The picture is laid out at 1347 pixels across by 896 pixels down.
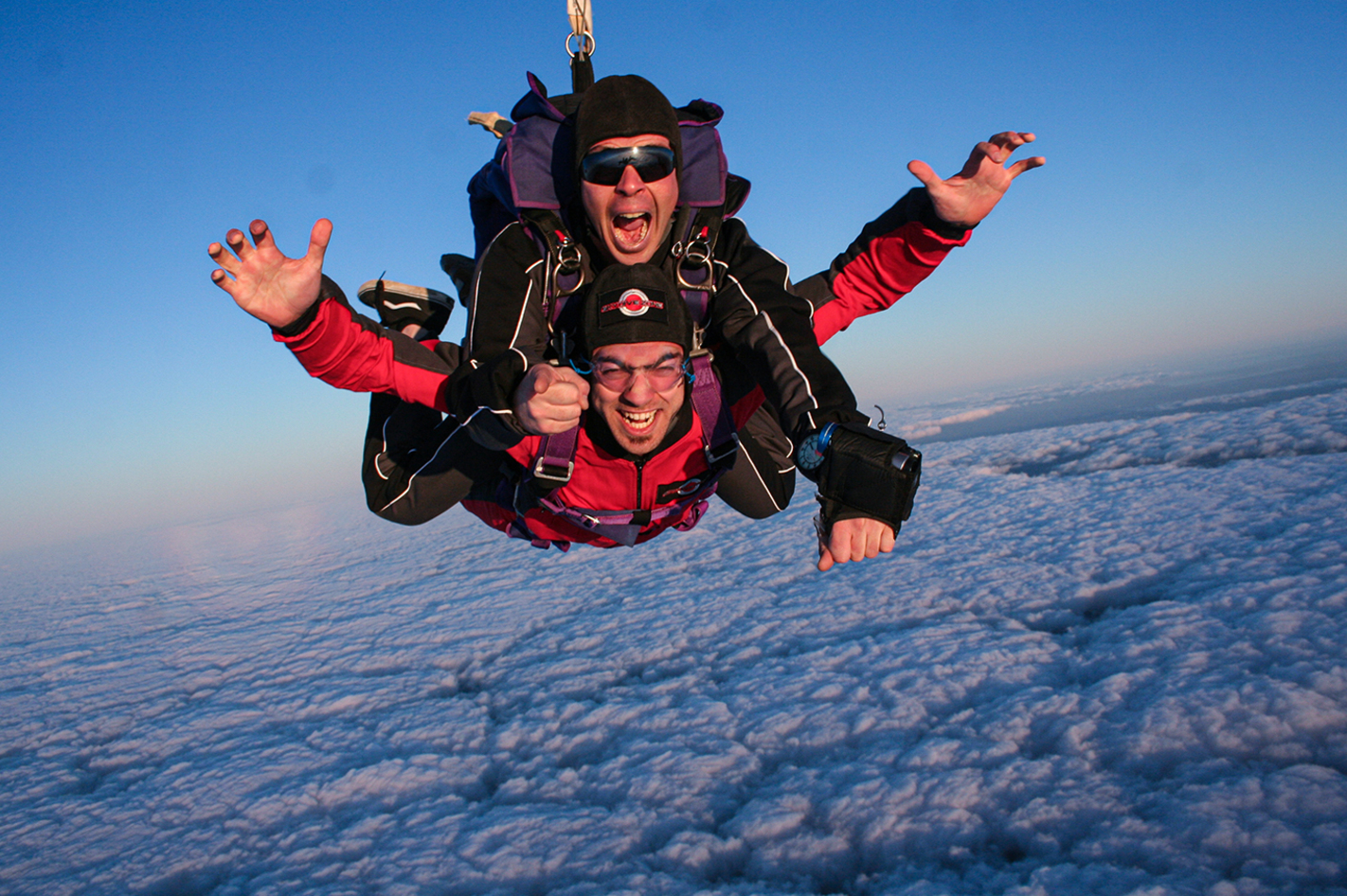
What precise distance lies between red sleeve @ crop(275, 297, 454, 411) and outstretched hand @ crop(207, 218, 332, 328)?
7 centimetres

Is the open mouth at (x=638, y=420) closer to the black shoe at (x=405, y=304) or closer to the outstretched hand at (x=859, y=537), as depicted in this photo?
the outstretched hand at (x=859, y=537)

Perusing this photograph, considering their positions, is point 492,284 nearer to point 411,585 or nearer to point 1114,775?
point 1114,775

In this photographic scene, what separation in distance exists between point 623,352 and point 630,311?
0.38 ft

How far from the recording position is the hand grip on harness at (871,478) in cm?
117

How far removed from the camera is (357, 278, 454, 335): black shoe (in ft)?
7.73

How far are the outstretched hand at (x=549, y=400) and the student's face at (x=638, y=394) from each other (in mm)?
441

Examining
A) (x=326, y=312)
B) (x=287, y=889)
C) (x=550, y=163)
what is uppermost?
(x=550, y=163)

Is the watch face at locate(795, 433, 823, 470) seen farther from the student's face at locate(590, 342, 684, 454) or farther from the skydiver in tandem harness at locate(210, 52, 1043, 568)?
the student's face at locate(590, 342, 684, 454)

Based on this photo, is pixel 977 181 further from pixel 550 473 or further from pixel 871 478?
pixel 550 473

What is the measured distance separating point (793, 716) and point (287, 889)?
2.46m

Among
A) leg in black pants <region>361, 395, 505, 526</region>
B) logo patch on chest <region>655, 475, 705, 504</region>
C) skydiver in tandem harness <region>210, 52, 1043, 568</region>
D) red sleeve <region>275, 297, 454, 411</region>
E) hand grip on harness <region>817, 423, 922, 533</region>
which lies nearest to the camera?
hand grip on harness <region>817, 423, 922, 533</region>

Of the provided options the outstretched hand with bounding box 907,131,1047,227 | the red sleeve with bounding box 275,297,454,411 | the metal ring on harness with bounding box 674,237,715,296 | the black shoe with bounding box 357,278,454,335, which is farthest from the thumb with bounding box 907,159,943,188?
the black shoe with bounding box 357,278,454,335

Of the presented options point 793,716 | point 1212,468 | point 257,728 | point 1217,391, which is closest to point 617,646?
point 793,716

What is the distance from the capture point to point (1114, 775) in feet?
8.64
